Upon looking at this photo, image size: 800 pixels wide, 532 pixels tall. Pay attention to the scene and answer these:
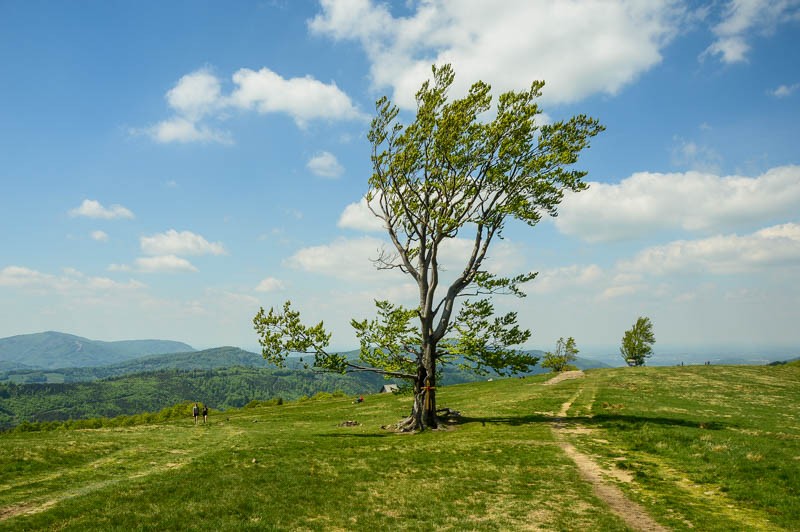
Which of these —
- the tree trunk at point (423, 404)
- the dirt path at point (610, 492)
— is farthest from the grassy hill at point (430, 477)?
the tree trunk at point (423, 404)

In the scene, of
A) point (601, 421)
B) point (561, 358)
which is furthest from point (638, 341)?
point (601, 421)

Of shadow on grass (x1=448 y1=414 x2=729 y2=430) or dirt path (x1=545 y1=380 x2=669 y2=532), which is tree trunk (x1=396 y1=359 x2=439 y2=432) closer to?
shadow on grass (x1=448 y1=414 x2=729 y2=430)

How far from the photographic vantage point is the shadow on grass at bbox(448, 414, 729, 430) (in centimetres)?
3222

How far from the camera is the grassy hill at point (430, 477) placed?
15969 mm

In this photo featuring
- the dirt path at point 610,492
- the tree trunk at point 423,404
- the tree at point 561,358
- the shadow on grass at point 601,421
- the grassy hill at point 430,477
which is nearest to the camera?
the dirt path at point 610,492

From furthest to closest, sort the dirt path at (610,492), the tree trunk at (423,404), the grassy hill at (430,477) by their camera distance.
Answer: the tree trunk at (423,404)
the grassy hill at (430,477)
the dirt path at (610,492)

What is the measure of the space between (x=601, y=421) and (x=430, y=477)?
69.6ft

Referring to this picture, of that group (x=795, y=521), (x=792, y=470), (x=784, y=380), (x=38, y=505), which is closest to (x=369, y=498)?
(x=38, y=505)

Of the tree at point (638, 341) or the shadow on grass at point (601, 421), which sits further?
the tree at point (638, 341)

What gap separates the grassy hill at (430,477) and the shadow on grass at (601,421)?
0.23m

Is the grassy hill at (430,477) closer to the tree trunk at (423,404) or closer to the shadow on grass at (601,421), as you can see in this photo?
the shadow on grass at (601,421)

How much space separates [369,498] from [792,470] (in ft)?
63.3

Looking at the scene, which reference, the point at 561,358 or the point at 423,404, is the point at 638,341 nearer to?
the point at 561,358

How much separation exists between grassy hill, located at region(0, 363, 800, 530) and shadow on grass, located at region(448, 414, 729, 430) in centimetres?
23
